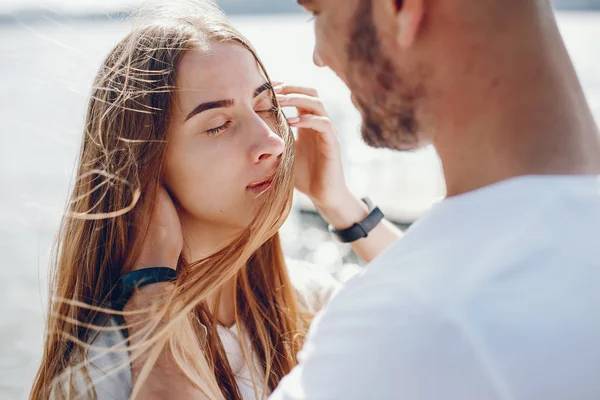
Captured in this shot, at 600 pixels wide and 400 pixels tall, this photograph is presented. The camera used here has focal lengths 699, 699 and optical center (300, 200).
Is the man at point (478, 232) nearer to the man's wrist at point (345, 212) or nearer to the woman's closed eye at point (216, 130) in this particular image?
the woman's closed eye at point (216, 130)

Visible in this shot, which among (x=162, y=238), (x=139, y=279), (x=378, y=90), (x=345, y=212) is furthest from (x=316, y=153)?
(x=378, y=90)

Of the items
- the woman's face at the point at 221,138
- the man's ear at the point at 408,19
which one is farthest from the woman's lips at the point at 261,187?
the man's ear at the point at 408,19

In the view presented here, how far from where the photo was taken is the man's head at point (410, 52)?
1.12 metres

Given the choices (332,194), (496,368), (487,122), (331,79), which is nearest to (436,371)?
(496,368)

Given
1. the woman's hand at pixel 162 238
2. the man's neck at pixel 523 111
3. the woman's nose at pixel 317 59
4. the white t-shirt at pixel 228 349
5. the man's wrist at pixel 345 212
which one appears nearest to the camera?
the man's neck at pixel 523 111

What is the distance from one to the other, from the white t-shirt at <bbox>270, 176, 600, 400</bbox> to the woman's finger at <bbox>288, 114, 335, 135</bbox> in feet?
4.52

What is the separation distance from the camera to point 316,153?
8.63ft

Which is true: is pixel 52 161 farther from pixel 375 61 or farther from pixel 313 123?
pixel 375 61

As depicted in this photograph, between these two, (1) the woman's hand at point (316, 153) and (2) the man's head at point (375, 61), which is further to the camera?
(1) the woman's hand at point (316, 153)

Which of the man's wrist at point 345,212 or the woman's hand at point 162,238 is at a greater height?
the woman's hand at point 162,238

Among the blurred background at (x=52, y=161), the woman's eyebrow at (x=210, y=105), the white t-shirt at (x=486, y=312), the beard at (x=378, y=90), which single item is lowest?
the blurred background at (x=52, y=161)

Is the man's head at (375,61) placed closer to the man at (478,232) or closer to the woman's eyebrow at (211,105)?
the man at (478,232)

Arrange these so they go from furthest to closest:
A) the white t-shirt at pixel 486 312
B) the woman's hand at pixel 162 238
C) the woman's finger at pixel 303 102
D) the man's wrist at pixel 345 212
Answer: the man's wrist at pixel 345 212, the woman's finger at pixel 303 102, the woman's hand at pixel 162 238, the white t-shirt at pixel 486 312

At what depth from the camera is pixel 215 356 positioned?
228 cm
